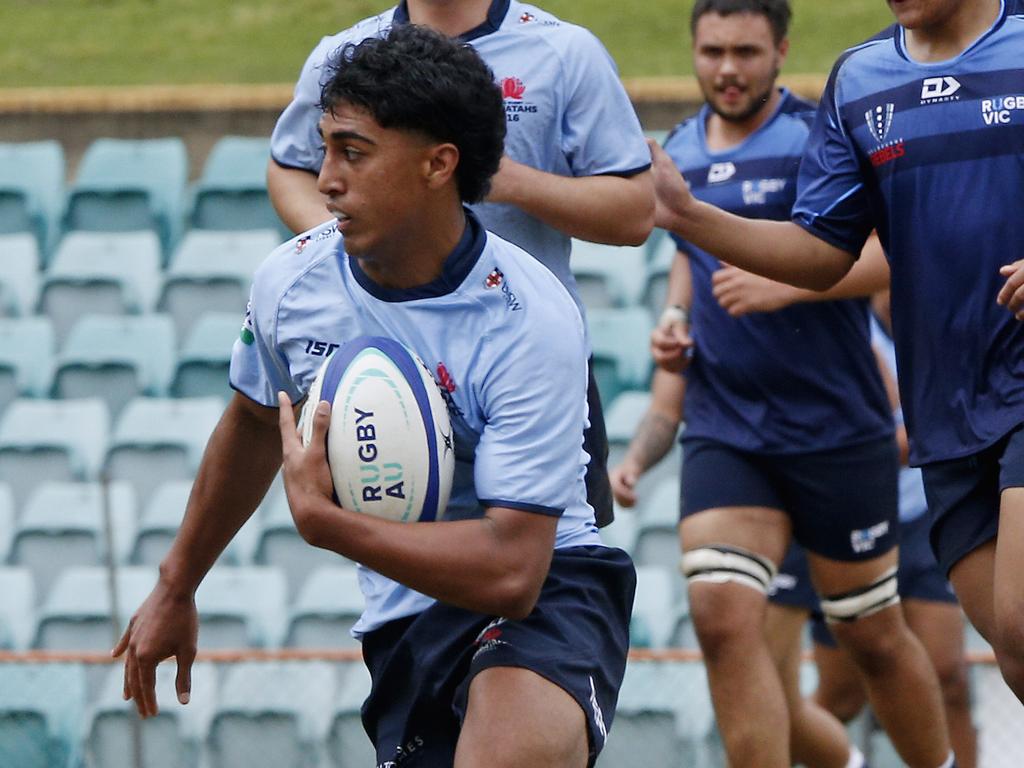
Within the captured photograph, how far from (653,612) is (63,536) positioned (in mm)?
2574

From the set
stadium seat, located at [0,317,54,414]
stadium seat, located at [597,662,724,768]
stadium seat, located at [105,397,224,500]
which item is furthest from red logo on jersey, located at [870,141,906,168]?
stadium seat, located at [0,317,54,414]

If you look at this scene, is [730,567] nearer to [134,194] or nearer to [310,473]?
[310,473]

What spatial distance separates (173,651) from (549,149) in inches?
56.7

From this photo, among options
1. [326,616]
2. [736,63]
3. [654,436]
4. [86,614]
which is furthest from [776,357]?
[86,614]

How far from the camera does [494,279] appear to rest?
350 centimetres

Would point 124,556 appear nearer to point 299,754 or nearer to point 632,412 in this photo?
point 299,754

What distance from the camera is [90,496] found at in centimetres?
783

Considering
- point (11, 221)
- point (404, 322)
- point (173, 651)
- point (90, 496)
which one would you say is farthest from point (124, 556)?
point (404, 322)

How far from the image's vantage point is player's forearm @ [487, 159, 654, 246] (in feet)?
13.2

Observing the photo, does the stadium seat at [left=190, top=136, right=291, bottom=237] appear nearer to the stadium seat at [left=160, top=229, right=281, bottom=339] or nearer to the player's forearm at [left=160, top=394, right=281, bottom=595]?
the stadium seat at [left=160, top=229, right=281, bottom=339]

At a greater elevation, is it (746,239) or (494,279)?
(494,279)

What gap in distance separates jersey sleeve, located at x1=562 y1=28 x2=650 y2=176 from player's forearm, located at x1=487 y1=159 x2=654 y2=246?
41mm

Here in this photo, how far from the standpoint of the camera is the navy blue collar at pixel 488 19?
418cm

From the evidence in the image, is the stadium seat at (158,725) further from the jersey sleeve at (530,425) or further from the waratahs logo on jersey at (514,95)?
the jersey sleeve at (530,425)
